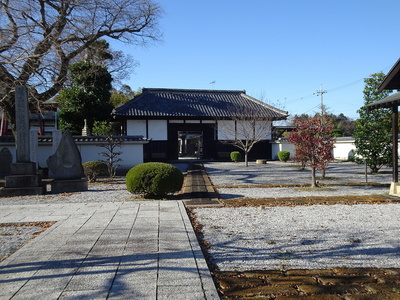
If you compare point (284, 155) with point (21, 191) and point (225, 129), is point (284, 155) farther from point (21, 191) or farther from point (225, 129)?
point (21, 191)

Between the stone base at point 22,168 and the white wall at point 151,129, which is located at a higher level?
the white wall at point 151,129

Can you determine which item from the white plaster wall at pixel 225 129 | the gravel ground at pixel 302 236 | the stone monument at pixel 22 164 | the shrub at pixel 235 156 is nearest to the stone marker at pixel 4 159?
the stone monument at pixel 22 164

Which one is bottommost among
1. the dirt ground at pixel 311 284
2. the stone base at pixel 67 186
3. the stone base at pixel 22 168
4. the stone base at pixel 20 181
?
the dirt ground at pixel 311 284

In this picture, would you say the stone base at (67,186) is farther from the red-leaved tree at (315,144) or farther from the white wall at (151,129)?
the white wall at (151,129)

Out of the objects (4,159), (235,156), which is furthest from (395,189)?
(4,159)

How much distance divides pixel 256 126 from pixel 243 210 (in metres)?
19.7

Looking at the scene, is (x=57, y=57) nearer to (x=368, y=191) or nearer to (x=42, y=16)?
(x=42, y=16)

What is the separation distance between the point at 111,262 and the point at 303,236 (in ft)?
9.80

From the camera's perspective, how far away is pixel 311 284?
338 centimetres

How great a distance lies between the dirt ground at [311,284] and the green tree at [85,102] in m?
21.2

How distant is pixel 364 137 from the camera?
1549 cm

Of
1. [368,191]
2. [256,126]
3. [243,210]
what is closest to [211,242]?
[243,210]

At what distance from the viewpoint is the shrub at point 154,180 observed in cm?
888

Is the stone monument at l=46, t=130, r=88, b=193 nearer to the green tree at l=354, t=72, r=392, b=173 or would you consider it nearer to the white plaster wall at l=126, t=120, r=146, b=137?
the green tree at l=354, t=72, r=392, b=173
